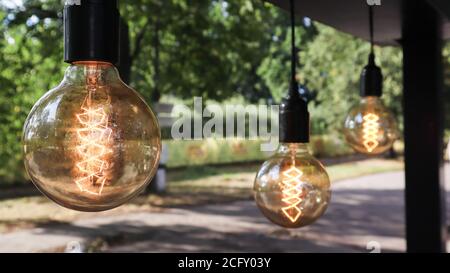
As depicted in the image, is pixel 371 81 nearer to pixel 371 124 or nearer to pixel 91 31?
pixel 371 124

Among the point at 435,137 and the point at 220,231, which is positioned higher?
the point at 435,137

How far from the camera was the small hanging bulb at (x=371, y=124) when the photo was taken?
2461mm

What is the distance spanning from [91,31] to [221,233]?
932 cm

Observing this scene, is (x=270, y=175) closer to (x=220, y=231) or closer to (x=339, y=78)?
(x=220, y=231)

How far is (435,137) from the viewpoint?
123 inches

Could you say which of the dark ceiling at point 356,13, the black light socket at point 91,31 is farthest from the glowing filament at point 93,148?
the dark ceiling at point 356,13

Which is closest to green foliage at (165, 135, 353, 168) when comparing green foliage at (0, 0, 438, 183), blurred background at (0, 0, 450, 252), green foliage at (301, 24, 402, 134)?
blurred background at (0, 0, 450, 252)

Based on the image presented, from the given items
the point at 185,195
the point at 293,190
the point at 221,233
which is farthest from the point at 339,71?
the point at 293,190

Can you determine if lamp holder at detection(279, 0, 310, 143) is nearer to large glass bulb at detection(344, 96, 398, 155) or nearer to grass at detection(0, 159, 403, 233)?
large glass bulb at detection(344, 96, 398, 155)

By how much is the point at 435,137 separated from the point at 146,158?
259 centimetres

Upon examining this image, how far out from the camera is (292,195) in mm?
1663

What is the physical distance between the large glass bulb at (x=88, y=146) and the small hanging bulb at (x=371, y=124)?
1.67 meters

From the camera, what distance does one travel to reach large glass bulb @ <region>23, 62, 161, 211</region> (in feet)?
3.21
